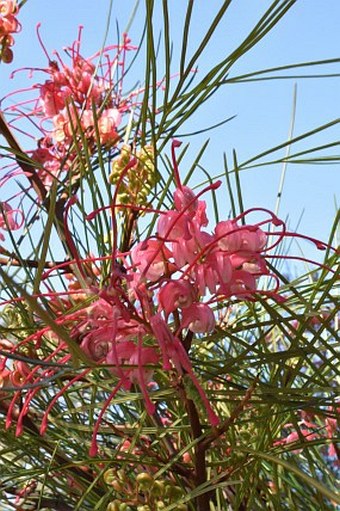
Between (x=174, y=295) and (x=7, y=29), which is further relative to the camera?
→ (x=7, y=29)

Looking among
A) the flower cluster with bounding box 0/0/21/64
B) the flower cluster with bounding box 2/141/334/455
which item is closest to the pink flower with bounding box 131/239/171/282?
the flower cluster with bounding box 2/141/334/455

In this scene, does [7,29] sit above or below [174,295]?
above

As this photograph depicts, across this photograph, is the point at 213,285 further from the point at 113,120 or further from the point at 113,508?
the point at 113,120

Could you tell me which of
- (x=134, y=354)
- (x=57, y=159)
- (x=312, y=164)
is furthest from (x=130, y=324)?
(x=57, y=159)

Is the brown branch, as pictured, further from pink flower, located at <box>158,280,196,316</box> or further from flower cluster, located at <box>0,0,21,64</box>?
flower cluster, located at <box>0,0,21,64</box>

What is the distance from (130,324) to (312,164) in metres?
0.12

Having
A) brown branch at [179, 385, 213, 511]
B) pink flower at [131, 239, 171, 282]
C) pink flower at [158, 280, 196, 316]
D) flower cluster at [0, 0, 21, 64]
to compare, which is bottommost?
brown branch at [179, 385, 213, 511]

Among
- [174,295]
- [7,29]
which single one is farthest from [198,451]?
[7,29]

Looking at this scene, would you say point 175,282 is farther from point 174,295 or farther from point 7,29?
point 7,29

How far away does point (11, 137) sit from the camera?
68cm

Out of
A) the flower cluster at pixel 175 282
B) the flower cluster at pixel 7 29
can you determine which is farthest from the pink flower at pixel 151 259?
the flower cluster at pixel 7 29

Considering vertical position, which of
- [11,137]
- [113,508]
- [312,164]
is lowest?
[113,508]

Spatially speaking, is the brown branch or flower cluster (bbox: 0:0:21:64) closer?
the brown branch

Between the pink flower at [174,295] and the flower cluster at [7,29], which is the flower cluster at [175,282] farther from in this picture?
the flower cluster at [7,29]
